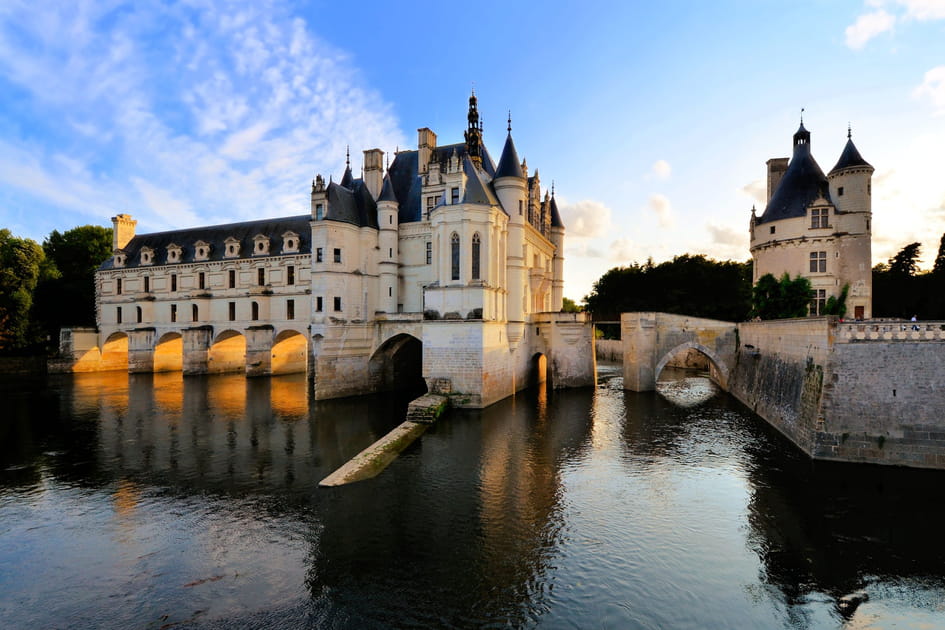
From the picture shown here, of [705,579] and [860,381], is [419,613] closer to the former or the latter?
[705,579]

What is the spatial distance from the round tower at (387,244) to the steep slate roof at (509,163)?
802cm

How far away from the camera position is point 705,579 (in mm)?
9867

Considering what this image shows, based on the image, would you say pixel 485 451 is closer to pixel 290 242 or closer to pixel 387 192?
pixel 387 192

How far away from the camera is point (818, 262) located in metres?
30.4

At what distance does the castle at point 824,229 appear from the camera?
29219 mm

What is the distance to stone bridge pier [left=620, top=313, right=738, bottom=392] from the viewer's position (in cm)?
3158

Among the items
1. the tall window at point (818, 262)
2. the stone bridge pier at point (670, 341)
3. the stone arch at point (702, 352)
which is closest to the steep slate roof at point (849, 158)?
the tall window at point (818, 262)

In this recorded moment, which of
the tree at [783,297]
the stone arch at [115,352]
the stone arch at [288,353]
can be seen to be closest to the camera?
the tree at [783,297]

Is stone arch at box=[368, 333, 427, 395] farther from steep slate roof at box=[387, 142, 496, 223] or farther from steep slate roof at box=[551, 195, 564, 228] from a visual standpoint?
steep slate roof at box=[551, 195, 564, 228]

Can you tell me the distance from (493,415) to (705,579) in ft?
53.6

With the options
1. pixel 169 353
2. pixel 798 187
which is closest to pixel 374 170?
pixel 798 187

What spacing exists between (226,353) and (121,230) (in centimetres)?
1949

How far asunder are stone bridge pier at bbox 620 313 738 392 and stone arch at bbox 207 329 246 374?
3729cm

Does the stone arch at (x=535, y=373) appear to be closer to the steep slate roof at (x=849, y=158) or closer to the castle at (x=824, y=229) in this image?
the castle at (x=824, y=229)
